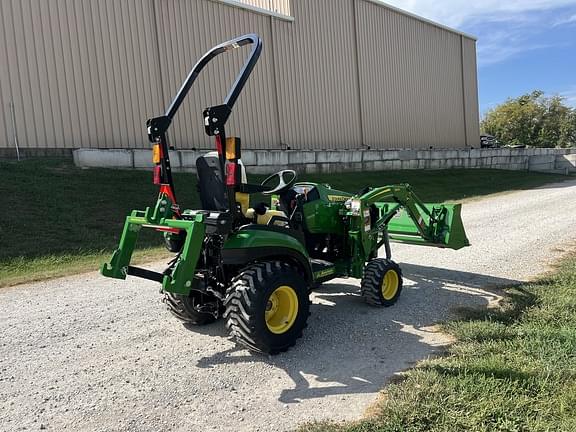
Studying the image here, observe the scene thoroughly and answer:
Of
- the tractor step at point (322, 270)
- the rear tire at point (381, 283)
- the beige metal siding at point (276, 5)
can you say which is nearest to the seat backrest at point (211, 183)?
the tractor step at point (322, 270)

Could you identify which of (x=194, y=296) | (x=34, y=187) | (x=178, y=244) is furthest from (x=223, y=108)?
(x=34, y=187)

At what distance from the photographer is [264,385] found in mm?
3846

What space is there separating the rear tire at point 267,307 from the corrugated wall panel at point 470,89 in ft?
102

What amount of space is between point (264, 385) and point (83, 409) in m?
1.28

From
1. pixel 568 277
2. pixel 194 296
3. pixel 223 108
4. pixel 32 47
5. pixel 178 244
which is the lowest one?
pixel 568 277

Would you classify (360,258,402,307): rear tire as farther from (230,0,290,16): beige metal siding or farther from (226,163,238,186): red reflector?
(230,0,290,16): beige metal siding

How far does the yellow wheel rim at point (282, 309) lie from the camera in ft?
14.4

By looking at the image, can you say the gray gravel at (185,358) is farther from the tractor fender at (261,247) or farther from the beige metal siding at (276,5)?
the beige metal siding at (276,5)

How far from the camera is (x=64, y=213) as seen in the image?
10641 mm

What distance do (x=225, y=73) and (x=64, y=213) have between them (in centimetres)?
897

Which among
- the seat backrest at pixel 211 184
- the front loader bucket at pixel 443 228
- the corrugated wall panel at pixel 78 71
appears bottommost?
the front loader bucket at pixel 443 228

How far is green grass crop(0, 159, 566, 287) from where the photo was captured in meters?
8.26

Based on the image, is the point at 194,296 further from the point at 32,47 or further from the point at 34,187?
the point at 32,47

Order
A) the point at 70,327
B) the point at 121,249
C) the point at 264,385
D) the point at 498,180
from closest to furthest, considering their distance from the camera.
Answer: the point at 264,385 → the point at 121,249 → the point at 70,327 → the point at 498,180
